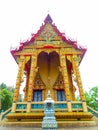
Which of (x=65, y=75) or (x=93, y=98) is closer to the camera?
(x=65, y=75)

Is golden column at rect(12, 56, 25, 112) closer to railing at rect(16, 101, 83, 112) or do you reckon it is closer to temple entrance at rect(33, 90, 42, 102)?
railing at rect(16, 101, 83, 112)

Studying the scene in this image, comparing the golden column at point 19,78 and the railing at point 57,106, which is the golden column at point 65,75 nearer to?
the railing at point 57,106

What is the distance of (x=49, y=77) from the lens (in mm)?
13945

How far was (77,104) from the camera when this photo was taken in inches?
441

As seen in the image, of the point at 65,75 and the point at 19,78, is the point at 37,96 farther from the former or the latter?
the point at 65,75

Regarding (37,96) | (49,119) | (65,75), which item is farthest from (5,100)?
(49,119)

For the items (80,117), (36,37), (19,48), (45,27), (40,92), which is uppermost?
(45,27)

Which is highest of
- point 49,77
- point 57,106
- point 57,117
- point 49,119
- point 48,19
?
point 48,19

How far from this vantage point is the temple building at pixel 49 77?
10804 mm

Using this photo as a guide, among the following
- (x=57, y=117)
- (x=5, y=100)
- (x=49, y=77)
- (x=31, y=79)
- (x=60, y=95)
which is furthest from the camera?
(x=5, y=100)

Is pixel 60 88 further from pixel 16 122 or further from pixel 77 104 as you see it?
pixel 16 122

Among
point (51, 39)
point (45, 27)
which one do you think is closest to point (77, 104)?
point (51, 39)

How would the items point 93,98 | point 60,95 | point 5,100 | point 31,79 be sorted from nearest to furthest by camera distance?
point 31,79 → point 60,95 → point 93,98 → point 5,100

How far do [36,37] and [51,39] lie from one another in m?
1.21
